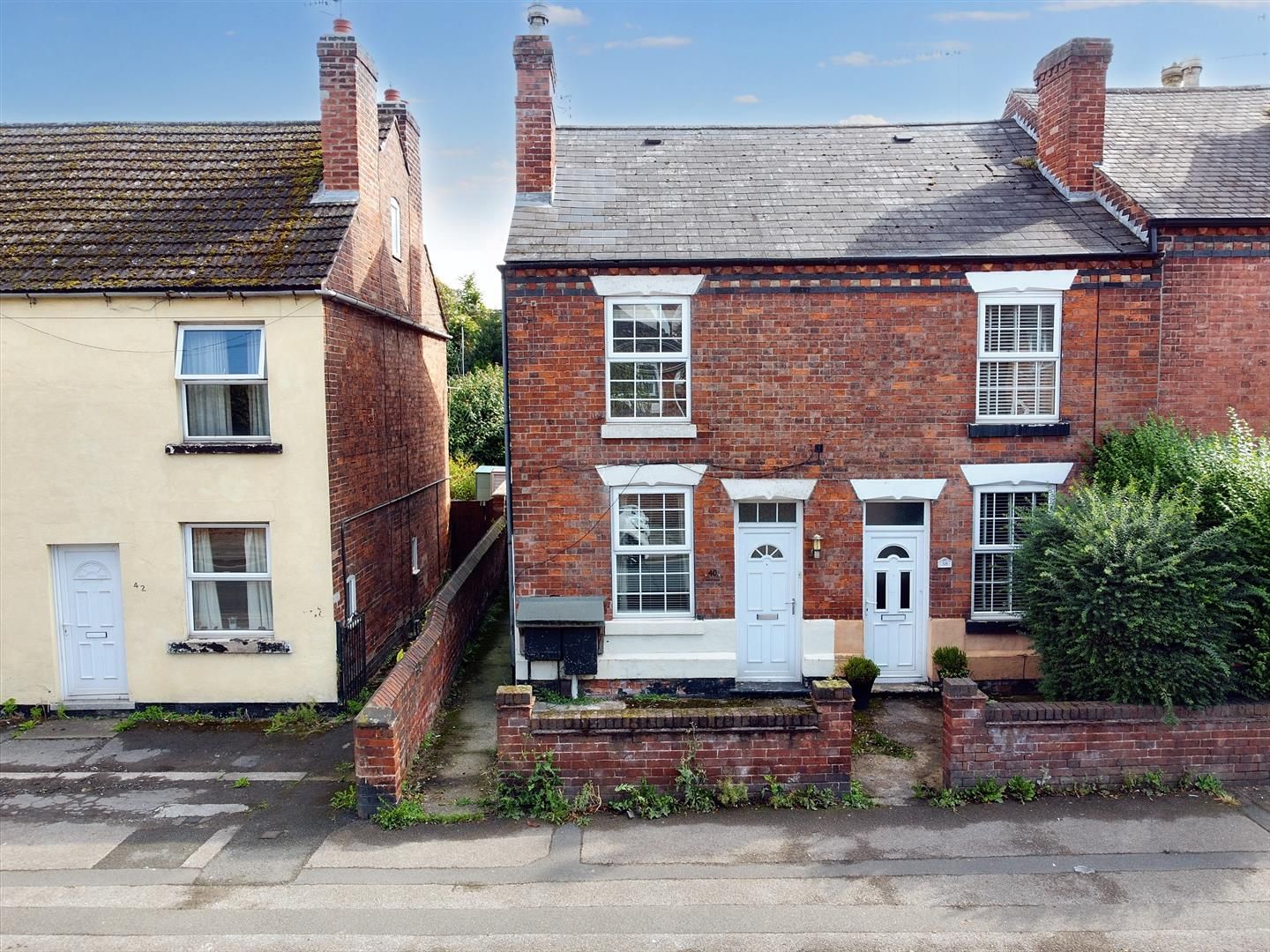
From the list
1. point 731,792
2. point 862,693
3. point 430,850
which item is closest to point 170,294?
point 430,850

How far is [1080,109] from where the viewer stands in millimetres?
13062

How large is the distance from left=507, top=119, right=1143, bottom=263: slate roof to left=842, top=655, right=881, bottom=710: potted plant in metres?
5.22

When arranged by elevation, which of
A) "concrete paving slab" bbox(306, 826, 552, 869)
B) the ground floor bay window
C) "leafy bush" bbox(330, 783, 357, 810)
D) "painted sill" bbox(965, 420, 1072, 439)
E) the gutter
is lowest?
"concrete paving slab" bbox(306, 826, 552, 869)

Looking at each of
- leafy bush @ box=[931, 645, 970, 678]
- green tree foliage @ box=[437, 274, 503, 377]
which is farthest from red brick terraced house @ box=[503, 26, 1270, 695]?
green tree foliage @ box=[437, 274, 503, 377]

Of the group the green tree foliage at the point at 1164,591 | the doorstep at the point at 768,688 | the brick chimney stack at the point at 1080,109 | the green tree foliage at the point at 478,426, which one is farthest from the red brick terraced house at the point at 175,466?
the green tree foliage at the point at 478,426

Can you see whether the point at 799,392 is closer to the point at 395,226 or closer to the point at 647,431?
the point at 647,431

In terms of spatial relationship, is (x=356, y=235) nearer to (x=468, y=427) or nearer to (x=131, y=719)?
(x=131, y=719)

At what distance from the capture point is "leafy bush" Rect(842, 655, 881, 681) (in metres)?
11.7

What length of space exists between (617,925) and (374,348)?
31.5 ft

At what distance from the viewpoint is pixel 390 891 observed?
7512 millimetres

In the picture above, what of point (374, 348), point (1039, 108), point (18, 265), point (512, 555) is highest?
point (1039, 108)

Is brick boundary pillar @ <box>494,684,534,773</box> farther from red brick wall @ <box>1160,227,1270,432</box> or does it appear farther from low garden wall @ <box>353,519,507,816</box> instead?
red brick wall @ <box>1160,227,1270,432</box>

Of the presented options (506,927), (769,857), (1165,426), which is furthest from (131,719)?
(1165,426)

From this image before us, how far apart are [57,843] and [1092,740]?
9.86m
